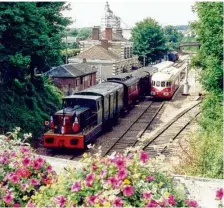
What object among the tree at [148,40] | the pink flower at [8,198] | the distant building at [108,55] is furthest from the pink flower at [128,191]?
the tree at [148,40]

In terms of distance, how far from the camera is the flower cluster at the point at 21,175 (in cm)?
570

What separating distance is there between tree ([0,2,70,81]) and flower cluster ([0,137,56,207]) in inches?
A: 429

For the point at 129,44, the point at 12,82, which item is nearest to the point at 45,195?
the point at 12,82

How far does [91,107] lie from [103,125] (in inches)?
88.6

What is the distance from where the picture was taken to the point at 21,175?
585cm

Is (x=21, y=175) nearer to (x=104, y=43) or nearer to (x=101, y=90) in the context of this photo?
(x=101, y=90)

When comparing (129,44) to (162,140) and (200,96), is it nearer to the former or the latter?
(200,96)

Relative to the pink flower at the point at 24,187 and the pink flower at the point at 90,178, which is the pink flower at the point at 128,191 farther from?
the pink flower at the point at 24,187

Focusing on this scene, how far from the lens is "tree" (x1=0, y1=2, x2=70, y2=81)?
1698cm

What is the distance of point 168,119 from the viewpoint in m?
24.8

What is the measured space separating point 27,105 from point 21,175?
1592 cm

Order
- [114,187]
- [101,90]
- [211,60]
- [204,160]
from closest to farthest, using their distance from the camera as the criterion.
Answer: [114,187] < [204,160] < [211,60] < [101,90]

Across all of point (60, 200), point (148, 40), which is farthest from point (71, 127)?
point (148, 40)

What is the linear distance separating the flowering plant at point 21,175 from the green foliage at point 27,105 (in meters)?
11.8
